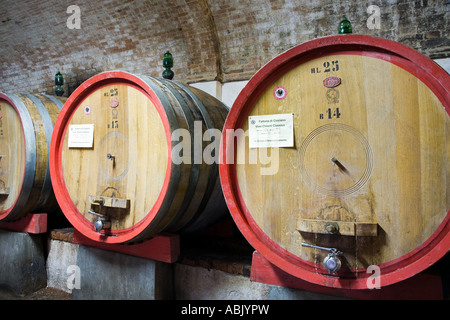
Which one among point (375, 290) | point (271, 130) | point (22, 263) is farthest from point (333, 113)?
point (22, 263)

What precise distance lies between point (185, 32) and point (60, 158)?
6.83 feet

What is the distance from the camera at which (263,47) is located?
3.31m

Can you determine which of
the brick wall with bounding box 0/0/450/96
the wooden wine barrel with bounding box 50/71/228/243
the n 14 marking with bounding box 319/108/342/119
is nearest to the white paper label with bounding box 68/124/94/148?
the wooden wine barrel with bounding box 50/71/228/243

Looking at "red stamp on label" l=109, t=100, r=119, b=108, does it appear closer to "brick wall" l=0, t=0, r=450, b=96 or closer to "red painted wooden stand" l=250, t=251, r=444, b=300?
"red painted wooden stand" l=250, t=251, r=444, b=300

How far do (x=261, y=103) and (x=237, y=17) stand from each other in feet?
6.92

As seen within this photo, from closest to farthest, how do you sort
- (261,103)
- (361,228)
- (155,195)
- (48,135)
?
(361,228), (261,103), (155,195), (48,135)

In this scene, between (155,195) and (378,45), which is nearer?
(378,45)

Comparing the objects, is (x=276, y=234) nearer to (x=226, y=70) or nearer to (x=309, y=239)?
(x=309, y=239)

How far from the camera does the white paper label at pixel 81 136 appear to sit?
6.77 feet

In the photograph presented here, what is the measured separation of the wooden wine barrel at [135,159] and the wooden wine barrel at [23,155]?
0.42m

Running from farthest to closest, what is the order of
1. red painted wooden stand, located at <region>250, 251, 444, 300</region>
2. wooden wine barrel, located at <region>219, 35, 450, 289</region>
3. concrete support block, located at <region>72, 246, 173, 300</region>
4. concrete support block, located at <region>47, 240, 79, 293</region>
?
concrete support block, located at <region>47, 240, 79, 293</region> → concrete support block, located at <region>72, 246, 173, 300</region> → red painted wooden stand, located at <region>250, 251, 444, 300</region> → wooden wine barrel, located at <region>219, 35, 450, 289</region>

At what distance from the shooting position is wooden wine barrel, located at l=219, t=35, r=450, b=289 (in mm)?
1252
